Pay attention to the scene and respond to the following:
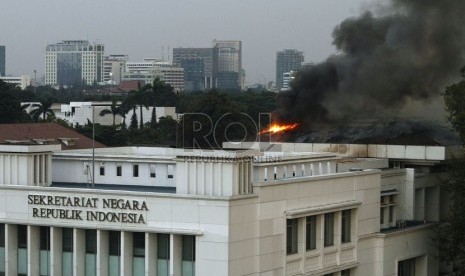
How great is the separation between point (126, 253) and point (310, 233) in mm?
6489

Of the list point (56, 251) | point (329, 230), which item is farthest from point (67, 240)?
point (329, 230)

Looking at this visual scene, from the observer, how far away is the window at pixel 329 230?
44.4 metres

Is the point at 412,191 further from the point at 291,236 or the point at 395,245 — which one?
the point at 291,236

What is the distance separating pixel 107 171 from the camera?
152ft

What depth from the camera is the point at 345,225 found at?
150 ft

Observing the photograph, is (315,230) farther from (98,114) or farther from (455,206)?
(98,114)

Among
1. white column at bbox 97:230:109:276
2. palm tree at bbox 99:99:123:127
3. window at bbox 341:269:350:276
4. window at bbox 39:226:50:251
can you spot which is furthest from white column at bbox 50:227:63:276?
palm tree at bbox 99:99:123:127

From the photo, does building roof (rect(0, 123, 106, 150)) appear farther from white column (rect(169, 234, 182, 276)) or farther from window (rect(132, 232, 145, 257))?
white column (rect(169, 234, 182, 276))

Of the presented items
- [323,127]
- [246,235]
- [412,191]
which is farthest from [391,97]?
[246,235]

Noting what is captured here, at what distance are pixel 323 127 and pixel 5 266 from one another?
2098 cm

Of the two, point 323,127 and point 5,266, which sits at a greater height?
point 323,127

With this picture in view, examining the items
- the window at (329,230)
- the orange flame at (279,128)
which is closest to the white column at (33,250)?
the window at (329,230)

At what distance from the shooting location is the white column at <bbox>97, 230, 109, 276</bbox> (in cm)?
4100

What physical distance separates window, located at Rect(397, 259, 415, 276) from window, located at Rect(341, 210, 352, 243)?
15.4 ft
